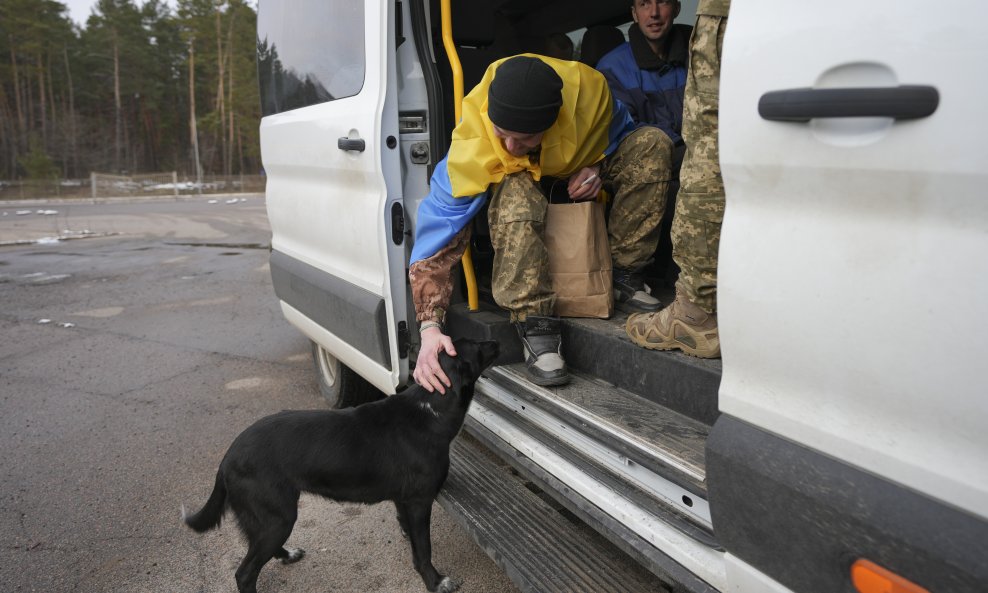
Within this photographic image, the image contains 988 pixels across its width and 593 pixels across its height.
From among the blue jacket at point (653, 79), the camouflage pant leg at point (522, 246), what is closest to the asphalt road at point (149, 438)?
the camouflage pant leg at point (522, 246)

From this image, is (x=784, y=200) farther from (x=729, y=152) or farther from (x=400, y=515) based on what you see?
(x=400, y=515)

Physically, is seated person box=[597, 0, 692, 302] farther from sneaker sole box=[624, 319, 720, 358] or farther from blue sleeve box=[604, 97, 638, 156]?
sneaker sole box=[624, 319, 720, 358]

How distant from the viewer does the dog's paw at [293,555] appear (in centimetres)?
238

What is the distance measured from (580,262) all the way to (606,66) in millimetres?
1183

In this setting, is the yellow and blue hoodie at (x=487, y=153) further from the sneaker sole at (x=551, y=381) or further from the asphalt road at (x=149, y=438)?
the asphalt road at (x=149, y=438)

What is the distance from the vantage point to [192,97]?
44.3m

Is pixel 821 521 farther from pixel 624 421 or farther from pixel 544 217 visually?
pixel 544 217

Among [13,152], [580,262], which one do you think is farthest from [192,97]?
[580,262]

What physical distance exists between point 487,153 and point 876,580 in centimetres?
168

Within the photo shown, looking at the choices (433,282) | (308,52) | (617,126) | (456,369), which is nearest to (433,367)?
(456,369)

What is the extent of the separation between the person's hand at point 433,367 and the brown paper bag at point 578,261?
475 millimetres

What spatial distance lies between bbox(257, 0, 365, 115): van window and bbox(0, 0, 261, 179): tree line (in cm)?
4307

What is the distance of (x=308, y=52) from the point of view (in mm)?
3111

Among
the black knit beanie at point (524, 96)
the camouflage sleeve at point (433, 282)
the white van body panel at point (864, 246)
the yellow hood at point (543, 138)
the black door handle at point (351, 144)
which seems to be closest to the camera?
the white van body panel at point (864, 246)
